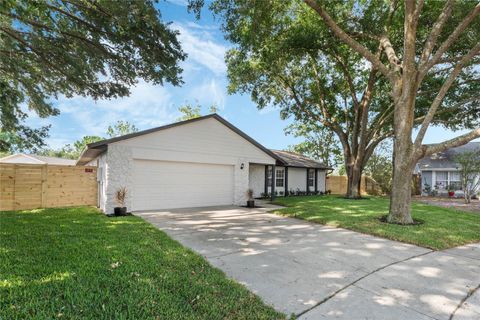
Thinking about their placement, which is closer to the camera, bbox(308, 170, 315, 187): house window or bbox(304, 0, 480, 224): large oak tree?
bbox(304, 0, 480, 224): large oak tree

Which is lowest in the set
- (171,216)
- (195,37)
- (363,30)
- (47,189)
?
(171,216)

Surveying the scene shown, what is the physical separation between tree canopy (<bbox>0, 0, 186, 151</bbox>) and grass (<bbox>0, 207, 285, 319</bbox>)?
18.4 feet

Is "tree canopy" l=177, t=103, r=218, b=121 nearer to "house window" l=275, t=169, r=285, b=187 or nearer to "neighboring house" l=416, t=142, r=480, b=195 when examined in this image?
"house window" l=275, t=169, r=285, b=187

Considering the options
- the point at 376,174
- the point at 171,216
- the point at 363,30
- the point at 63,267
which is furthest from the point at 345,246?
the point at 376,174

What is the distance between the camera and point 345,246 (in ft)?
18.4

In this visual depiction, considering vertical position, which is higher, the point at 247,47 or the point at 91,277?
the point at 247,47

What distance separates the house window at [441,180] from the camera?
22.0 m

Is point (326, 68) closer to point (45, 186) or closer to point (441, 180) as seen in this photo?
point (441, 180)

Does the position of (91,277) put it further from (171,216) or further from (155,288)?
(171,216)

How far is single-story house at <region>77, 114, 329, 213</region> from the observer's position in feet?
30.6

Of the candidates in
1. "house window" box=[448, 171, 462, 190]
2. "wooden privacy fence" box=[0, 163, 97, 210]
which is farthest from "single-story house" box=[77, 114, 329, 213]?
"house window" box=[448, 171, 462, 190]

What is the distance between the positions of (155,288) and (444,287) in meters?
4.02

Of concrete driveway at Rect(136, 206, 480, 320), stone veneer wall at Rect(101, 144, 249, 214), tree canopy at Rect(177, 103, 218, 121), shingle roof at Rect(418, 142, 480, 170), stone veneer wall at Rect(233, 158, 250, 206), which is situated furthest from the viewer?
tree canopy at Rect(177, 103, 218, 121)

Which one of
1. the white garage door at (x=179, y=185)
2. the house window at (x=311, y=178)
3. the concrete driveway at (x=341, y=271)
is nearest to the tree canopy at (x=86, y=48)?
the white garage door at (x=179, y=185)
